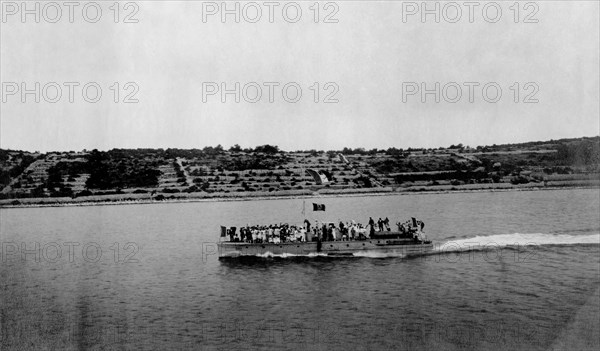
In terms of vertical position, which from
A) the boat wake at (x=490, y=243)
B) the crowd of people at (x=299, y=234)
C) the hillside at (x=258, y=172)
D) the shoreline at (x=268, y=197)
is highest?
the hillside at (x=258, y=172)

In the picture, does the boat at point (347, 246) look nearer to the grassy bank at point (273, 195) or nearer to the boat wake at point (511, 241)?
the boat wake at point (511, 241)

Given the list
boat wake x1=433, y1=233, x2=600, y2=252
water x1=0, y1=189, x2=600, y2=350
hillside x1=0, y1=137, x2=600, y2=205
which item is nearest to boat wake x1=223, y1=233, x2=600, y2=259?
boat wake x1=433, y1=233, x2=600, y2=252

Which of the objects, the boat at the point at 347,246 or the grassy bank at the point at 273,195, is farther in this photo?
the grassy bank at the point at 273,195

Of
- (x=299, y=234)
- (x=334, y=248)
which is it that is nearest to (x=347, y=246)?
(x=334, y=248)

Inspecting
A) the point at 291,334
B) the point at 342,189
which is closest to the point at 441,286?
the point at 291,334

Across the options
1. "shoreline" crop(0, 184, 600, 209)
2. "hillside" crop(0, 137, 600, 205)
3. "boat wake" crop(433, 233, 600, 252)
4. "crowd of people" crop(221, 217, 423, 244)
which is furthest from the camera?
"hillside" crop(0, 137, 600, 205)

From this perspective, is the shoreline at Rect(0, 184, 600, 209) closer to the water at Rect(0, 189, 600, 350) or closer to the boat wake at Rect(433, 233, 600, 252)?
the water at Rect(0, 189, 600, 350)

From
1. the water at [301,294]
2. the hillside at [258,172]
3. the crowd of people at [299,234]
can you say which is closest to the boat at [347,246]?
the crowd of people at [299,234]
